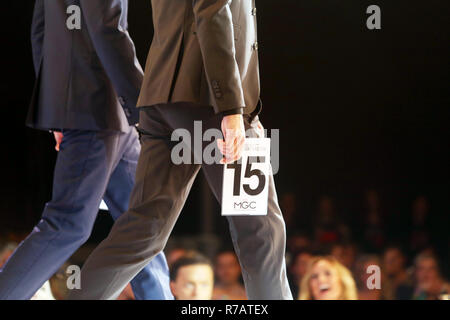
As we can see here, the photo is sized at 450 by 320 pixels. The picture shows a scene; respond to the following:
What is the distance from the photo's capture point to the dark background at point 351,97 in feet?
8.92

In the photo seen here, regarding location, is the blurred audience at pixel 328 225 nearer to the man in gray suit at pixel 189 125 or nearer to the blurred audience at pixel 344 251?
the blurred audience at pixel 344 251

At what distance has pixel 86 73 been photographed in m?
2.27

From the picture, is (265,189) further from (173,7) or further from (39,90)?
(39,90)

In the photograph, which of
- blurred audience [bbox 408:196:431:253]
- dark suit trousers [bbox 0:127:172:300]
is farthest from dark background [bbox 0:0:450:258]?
dark suit trousers [bbox 0:127:172:300]

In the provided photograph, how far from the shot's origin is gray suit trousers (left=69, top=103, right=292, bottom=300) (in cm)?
186

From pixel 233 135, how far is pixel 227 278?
3.87 ft

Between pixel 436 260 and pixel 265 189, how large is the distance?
1.30 meters

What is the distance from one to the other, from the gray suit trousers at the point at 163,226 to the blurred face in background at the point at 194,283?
648mm

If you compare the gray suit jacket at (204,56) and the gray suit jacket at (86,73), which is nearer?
the gray suit jacket at (204,56)

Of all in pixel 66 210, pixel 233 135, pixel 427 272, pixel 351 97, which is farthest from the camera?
pixel 427 272

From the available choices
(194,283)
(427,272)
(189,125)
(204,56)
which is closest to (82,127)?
(189,125)

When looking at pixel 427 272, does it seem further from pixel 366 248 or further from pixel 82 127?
pixel 82 127

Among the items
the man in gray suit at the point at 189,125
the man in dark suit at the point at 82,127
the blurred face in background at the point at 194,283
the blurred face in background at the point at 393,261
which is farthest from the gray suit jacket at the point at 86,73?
the blurred face in background at the point at 393,261

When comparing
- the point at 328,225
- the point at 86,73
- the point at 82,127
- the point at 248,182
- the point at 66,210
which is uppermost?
the point at 86,73
